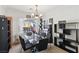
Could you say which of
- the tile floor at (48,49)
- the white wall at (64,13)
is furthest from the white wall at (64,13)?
the tile floor at (48,49)

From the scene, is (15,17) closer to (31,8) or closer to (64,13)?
(31,8)

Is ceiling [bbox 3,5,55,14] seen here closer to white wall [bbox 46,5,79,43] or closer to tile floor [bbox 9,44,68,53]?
white wall [bbox 46,5,79,43]

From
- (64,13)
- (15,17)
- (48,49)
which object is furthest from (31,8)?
(48,49)

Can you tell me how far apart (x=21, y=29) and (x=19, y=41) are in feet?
0.73

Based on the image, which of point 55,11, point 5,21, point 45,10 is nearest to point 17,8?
point 5,21

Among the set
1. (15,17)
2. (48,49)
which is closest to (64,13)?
(48,49)

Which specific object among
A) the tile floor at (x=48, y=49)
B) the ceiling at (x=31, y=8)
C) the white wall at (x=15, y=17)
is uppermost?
the ceiling at (x=31, y=8)

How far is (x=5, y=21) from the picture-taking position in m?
1.78

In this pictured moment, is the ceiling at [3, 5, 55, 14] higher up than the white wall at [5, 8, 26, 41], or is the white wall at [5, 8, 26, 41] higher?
the ceiling at [3, 5, 55, 14]

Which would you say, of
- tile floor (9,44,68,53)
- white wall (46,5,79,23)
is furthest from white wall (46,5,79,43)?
tile floor (9,44,68,53)

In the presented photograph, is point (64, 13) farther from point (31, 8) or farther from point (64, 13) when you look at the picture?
point (31, 8)

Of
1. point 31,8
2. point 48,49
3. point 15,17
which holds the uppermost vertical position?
point 31,8

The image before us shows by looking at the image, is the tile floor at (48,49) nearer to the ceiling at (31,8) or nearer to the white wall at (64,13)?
the white wall at (64,13)

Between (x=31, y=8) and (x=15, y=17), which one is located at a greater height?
(x=31, y=8)
